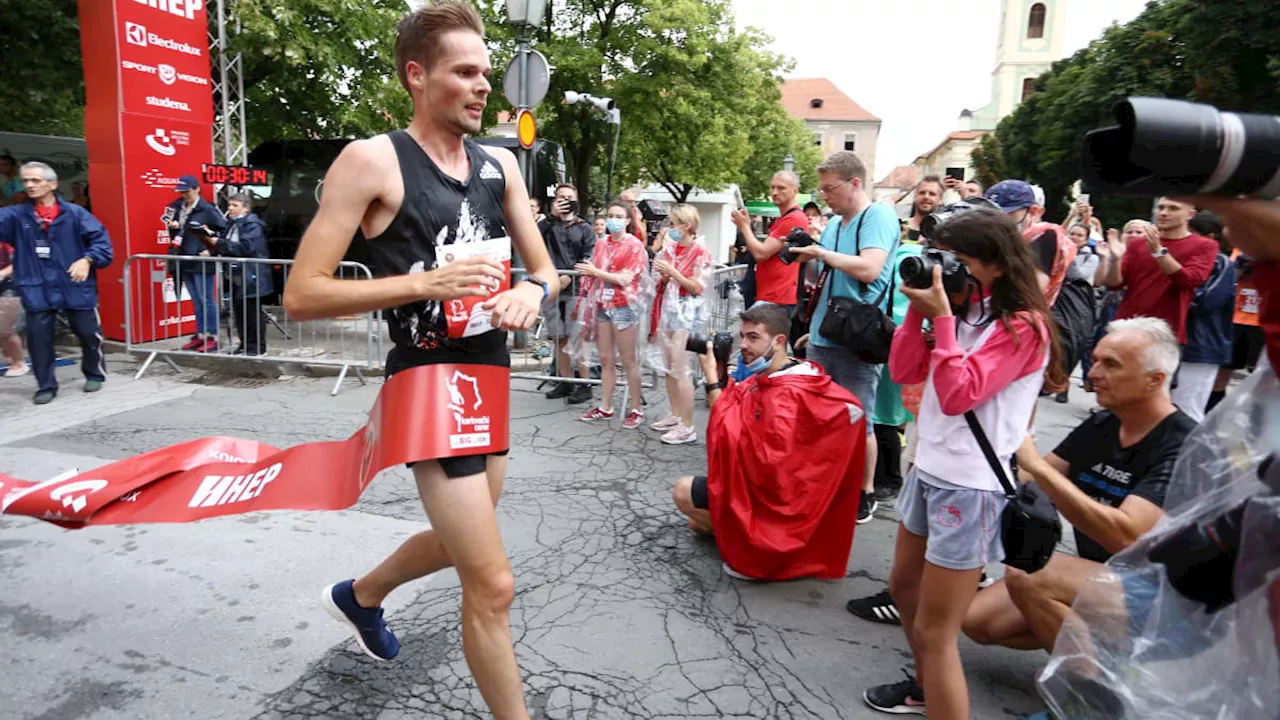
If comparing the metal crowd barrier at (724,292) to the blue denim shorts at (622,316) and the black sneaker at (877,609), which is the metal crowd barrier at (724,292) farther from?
the black sneaker at (877,609)

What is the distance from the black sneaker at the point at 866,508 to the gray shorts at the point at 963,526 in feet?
7.48

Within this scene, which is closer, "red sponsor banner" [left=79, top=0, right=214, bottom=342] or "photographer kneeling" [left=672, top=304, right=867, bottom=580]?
"photographer kneeling" [left=672, top=304, right=867, bottom=580]

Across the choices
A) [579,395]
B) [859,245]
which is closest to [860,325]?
[859,245]

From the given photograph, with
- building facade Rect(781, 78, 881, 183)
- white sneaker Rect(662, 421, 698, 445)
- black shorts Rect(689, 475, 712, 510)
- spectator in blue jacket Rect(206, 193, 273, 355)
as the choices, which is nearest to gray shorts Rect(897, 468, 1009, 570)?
black shorts Rect(689, 475, 712, 510)

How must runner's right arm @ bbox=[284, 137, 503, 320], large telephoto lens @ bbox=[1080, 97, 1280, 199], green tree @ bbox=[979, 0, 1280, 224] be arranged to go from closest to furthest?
large telephoto lens @ bbox=[1080, 97, 1280, 199], runner's right arm @ bbox=[284, 137, 503, 320], green tree @ bbox=[979, 0, 1280, 224]

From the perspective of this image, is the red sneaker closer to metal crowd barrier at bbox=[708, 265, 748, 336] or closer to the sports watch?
metal crowd barrier at bbox=[708, 265, 748, 336]

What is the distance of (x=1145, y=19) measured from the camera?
2638 centimetres

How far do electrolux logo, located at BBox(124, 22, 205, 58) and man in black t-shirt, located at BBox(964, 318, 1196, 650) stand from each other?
1012 centimetres

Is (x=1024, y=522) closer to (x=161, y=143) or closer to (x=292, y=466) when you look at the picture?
(x=292, y=466)

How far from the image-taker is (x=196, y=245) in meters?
8.76

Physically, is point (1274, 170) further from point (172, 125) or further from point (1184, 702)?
point (172, 125)

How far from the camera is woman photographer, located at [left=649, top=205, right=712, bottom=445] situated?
6.17 m

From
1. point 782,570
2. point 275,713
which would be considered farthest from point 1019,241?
point 275,713

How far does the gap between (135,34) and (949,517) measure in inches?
400
